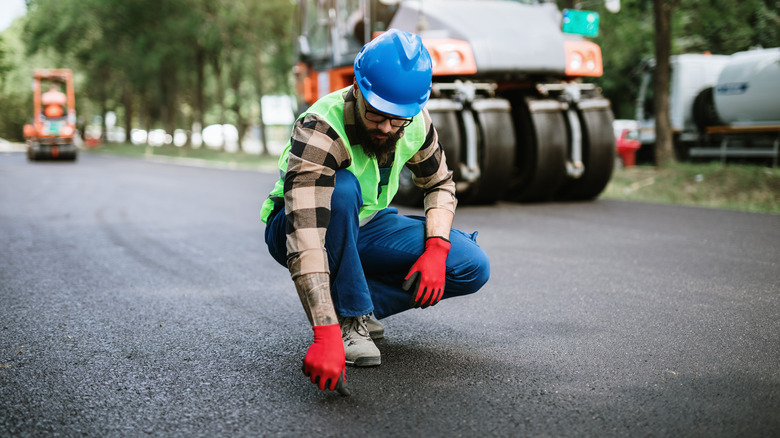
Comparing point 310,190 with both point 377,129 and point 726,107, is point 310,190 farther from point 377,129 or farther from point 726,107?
point 726,107

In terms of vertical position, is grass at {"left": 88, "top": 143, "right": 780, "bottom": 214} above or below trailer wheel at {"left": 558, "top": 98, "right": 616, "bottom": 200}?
below

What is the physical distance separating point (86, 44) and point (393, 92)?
3856cm

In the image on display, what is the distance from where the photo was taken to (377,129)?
8.75 feet

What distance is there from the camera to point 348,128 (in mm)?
2742

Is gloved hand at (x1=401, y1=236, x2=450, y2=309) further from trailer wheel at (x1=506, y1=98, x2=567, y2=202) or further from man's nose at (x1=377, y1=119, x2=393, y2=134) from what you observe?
trailer wheel at (x1=506, y1=98, x2=567, y2=202)

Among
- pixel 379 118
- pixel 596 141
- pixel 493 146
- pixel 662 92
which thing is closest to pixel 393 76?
pixel 379 118

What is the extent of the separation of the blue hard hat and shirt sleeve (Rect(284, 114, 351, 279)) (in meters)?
0.25

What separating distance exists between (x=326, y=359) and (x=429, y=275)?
0.60 metres

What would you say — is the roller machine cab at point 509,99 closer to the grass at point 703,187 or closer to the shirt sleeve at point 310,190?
the grass at point 703,187

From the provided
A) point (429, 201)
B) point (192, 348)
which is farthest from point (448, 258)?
point (192, 348)

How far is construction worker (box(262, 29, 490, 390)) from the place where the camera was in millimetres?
2549

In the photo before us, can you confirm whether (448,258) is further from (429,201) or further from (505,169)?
(505,169)

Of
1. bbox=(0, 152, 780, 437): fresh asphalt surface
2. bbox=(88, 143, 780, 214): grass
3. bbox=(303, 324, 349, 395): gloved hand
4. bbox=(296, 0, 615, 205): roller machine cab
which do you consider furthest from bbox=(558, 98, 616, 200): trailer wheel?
bbox=(303, 324, 349, 395): gloved hand

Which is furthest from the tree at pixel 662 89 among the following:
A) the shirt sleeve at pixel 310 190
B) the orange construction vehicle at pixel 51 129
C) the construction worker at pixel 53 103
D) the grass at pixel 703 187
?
the construction worker at pixel 53 103
